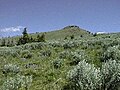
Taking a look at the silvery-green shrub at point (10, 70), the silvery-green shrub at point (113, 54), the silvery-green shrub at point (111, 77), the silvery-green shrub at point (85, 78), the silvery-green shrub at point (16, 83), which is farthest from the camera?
the silvery-green shrub at point (10, 70)

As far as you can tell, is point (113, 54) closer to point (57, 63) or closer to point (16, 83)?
point (57, 63)

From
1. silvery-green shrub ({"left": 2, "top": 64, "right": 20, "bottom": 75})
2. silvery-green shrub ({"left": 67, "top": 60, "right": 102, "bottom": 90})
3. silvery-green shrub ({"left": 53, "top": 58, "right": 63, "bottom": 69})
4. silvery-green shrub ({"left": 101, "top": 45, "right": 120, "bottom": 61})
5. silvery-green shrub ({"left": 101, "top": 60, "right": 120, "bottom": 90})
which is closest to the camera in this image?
silvery-green shrub ({"left": 67, "top": 60, "right": 102, "bottom": 90})

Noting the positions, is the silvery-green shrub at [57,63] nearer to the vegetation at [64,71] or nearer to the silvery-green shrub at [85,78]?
the vegetation at [64,71]

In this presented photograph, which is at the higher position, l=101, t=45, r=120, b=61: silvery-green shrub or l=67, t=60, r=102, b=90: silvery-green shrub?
l=101, t=45, r=120, b=61: silvery-green shrub

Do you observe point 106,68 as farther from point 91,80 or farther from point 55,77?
point 55,77

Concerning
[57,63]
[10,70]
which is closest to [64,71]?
[57,63]

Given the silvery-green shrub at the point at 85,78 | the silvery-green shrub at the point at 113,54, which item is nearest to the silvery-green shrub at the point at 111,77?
the silvery-green shrub at the point at 85,78

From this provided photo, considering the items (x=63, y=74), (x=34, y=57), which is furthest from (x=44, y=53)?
(x=63, y=74)

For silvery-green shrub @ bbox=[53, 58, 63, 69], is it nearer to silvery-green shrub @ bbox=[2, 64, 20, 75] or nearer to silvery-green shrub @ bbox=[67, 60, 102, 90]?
silvery-green shrub @ bbox=[2, 64, 20, 75]

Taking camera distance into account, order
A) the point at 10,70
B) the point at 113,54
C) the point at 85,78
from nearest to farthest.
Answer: the point at 85,78, the point at 113,54, the point at 10,70

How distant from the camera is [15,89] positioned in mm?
12805

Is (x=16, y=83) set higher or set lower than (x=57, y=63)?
lower

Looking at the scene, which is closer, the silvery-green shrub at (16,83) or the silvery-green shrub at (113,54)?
the silvery-green shrub at (16,83)

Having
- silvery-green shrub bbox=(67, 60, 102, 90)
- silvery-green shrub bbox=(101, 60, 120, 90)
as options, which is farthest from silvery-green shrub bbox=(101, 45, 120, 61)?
silvery-green shrub bbox=(67, 60, 102, 90)
